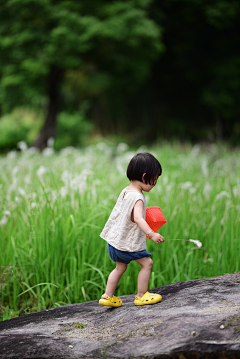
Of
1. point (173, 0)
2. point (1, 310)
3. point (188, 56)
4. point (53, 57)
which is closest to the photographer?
point (1, 310)

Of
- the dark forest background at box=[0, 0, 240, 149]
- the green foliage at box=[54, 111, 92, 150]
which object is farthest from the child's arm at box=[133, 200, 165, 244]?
the green foliage at box=[54, 111, 92, 150]

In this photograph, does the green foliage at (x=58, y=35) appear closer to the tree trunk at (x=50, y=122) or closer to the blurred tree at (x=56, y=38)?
the blurred tree at (x=56, y=38)

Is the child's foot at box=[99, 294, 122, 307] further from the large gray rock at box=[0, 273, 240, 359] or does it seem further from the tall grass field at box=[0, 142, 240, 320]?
the tall grass field at box=[0, 142, 240, 320]

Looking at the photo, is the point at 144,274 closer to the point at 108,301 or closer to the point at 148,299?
the point at 148,299

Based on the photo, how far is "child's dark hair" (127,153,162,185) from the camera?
184 cm

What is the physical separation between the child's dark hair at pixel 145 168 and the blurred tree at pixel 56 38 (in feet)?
30.2

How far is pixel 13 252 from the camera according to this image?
2.73 metres

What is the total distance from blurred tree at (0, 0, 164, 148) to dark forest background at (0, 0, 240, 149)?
0.11 feet

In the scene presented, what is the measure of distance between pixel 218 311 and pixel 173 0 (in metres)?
17.4

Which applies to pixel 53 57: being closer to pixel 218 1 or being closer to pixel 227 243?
pixel 218 1

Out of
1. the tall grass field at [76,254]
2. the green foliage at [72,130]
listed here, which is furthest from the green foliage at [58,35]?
the tall grass field at [76,254]

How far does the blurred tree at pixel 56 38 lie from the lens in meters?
10.1

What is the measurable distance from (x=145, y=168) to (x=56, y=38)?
31.1 ft

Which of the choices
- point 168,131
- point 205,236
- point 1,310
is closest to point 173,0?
point 168,131
